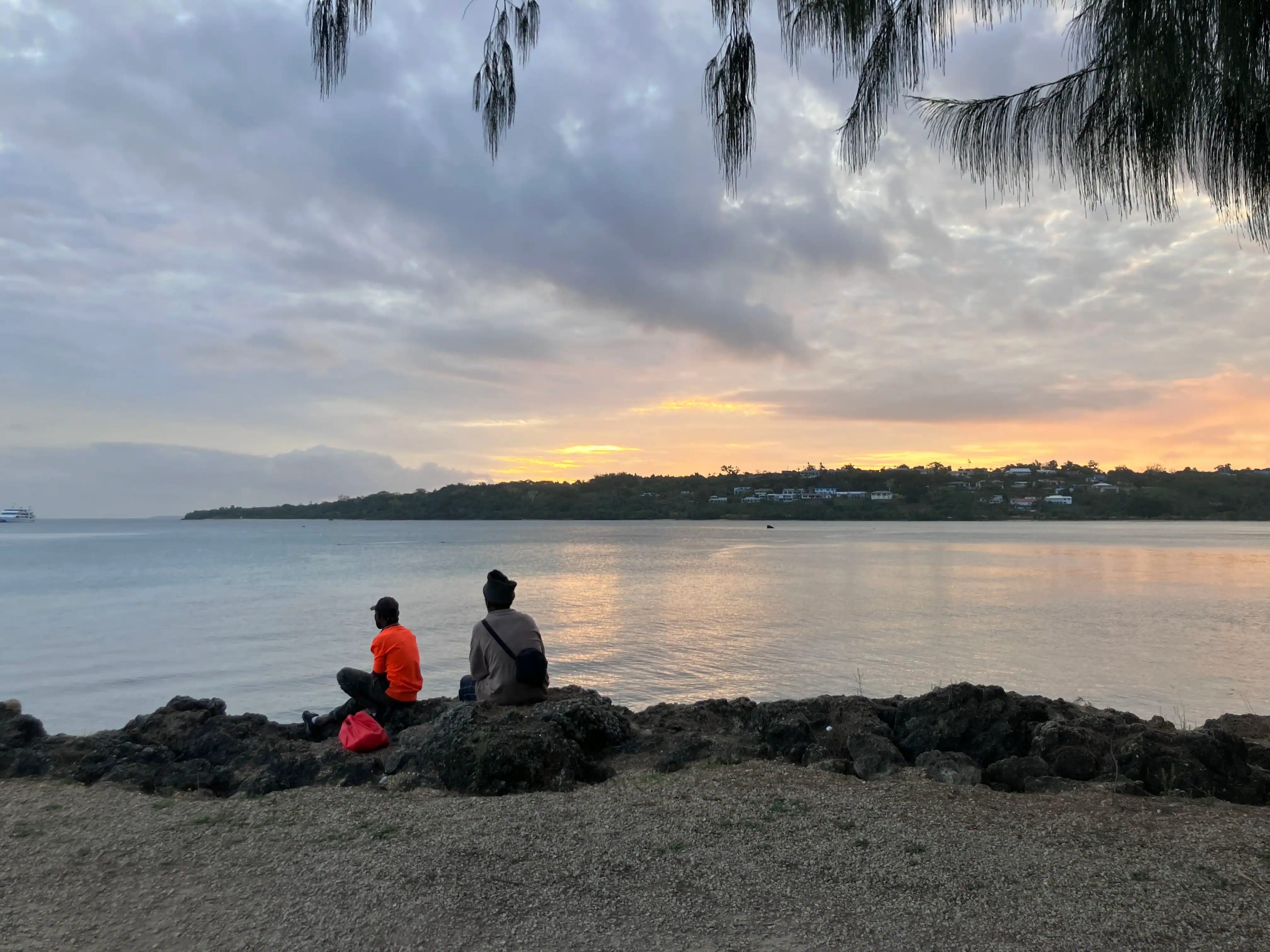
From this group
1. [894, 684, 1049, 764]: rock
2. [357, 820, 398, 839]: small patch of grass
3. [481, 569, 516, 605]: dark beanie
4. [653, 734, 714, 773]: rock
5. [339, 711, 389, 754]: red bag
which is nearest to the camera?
[357, 820, 398, 839]: small patch of grass

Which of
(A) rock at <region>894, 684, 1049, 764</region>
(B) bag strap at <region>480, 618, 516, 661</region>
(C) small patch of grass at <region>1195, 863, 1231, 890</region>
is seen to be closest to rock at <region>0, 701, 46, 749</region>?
(B) bag strap at <region>480, 618, 516, 661</region>

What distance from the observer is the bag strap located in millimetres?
7457

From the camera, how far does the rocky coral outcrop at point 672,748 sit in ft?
18.5

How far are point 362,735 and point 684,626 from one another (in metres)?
14.8

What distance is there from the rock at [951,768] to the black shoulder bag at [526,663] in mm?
3195

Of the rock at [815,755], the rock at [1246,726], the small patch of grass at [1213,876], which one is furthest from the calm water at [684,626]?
the small patch of grass at [1213,876]

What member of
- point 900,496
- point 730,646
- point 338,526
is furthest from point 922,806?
point 338,526

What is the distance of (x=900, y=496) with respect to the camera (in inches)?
5733

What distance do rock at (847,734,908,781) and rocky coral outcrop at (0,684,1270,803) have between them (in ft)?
0.04

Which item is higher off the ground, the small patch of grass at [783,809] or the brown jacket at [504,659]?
the brown jacket at [504,659]

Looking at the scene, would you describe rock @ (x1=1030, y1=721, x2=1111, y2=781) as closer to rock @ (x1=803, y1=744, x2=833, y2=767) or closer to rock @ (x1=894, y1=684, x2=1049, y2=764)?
rock @ (x1=894, y1=684, x2=1049, y2=764)

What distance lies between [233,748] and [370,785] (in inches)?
76.5

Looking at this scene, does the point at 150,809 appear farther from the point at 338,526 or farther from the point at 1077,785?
the point at 338,526

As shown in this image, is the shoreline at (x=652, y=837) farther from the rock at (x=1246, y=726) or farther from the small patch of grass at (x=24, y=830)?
the rock at (x=1246, y=726)
